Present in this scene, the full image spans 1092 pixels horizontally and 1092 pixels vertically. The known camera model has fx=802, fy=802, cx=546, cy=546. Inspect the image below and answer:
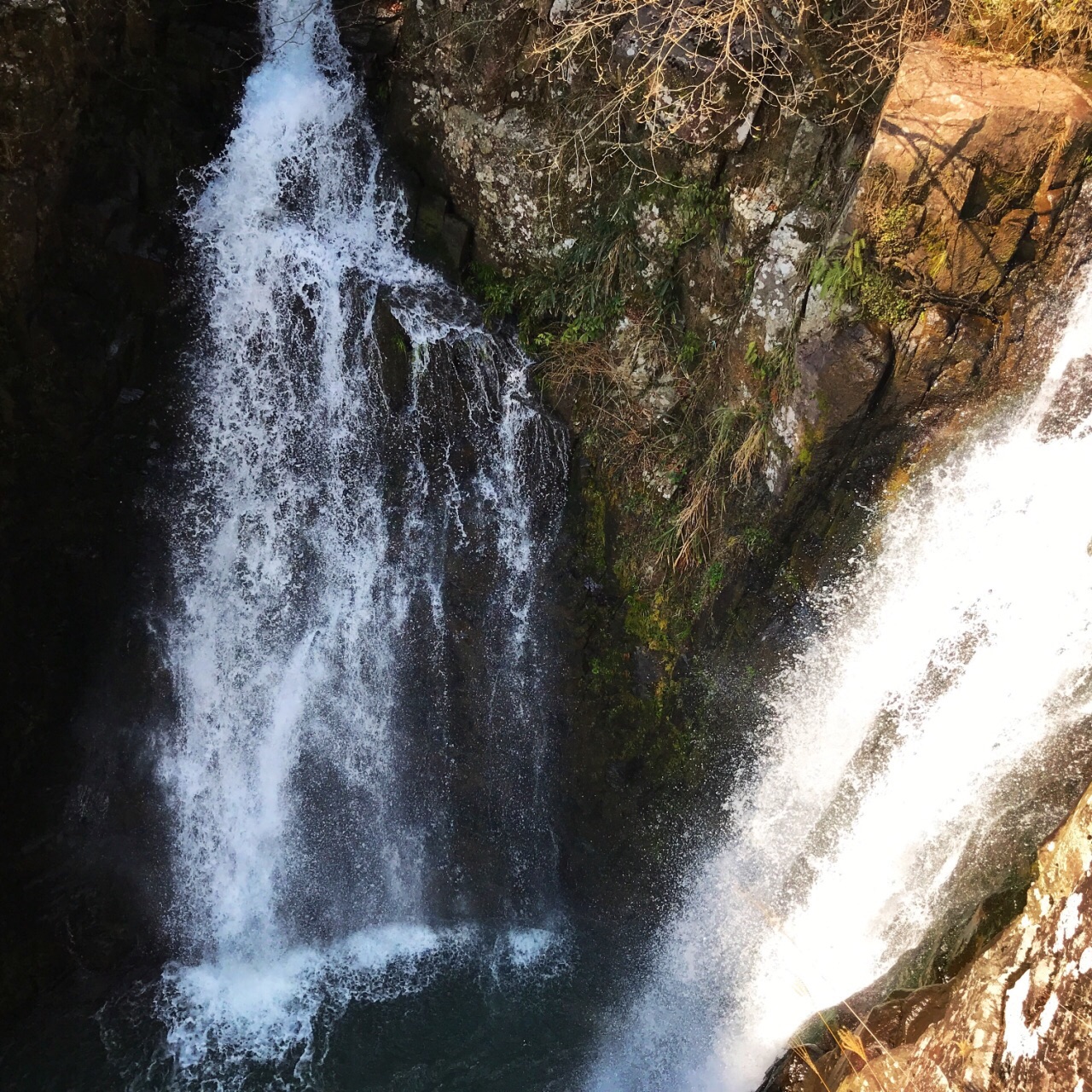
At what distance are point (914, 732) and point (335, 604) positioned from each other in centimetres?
396

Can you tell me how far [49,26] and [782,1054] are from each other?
25.2 ft

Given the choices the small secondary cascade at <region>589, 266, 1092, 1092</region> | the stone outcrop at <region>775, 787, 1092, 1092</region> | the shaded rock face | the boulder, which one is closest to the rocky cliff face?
the boulder

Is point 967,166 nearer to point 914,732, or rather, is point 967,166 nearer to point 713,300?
point 713,300

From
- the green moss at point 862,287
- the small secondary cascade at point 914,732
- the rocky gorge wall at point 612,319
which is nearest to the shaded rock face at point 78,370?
the rocky gorge wall at point 612,319

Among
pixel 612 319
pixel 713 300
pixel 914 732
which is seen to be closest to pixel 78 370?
pixel 612 319

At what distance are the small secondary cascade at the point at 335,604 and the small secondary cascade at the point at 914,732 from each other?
1879 mm

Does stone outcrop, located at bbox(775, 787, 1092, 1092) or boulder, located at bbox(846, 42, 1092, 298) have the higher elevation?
boulder, located at bbox(846, 42, 1092, 298)

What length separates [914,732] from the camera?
4.50 meters

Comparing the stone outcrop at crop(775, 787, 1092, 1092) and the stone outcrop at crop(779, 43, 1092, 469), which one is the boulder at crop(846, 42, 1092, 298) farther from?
the stone outcrop at crop(775, 787, 1092, 1092)

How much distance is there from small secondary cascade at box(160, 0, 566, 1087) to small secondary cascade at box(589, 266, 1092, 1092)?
1879mm

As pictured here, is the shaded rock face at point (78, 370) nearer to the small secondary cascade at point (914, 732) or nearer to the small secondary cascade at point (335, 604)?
the small secondary cascade at point (335, 604)

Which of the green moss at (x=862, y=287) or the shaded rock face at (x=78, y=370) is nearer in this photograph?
the green moss at (x=862, y=287)

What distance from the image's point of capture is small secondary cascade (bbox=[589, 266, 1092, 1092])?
397 cm

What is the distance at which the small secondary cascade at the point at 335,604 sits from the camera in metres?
5.38
